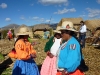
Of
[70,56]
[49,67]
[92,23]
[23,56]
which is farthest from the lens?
[92,23]

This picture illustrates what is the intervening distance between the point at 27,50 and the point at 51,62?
97 cm

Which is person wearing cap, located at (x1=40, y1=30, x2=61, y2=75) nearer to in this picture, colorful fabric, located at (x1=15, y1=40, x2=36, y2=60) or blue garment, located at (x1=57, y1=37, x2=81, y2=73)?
colorful fabric, located at (x1=15, y1=40, x2=36, y2=60)

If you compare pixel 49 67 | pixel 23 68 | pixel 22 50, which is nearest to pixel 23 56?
pixel 22 50

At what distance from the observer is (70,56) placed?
12.5ft

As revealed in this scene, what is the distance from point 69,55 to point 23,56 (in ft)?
7.18

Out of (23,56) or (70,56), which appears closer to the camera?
(70,56)

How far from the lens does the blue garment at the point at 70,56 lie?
3.80m

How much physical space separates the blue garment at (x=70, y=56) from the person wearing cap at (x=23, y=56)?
194cm

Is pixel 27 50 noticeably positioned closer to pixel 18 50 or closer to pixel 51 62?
pixel 18 50

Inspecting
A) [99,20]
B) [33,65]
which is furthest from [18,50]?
[99,20]

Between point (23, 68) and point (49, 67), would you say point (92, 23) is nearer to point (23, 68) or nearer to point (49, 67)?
point (49, 67)

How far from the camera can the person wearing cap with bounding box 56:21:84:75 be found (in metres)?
3.81

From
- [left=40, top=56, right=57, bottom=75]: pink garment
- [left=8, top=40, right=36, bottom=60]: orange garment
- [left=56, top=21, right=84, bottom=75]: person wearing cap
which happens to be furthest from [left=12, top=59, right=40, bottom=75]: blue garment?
[left=56, top=21, right=84, bottom=75]: person wearing cap

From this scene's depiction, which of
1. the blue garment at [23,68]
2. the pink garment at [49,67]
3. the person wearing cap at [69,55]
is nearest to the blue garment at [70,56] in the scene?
the person wearing cap at [69,55]
